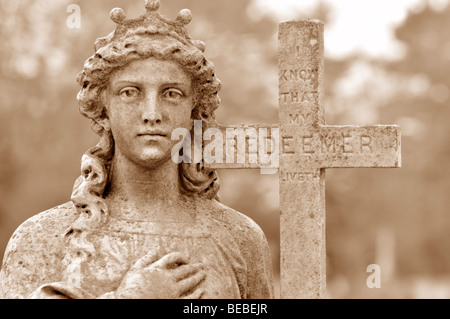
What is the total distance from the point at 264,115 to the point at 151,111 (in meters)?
17.3

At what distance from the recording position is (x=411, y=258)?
111ft

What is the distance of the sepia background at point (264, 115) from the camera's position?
84.6ft

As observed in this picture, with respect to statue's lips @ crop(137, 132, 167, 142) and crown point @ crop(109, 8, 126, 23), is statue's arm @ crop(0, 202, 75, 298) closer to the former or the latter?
statue's lips @ crop(137, 132, 167, 142)

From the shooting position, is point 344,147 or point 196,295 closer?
point 196,295

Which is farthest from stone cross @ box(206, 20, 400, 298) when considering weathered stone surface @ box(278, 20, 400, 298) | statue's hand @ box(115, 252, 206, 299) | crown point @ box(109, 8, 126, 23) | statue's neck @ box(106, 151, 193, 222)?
crown point @ box(109, 8, 126, 23)

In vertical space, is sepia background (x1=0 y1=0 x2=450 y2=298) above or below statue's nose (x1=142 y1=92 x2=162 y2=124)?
above

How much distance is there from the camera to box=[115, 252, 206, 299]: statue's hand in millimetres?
7996

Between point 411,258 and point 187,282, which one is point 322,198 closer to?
point 187,282

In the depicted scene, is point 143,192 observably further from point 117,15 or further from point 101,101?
point 117,15

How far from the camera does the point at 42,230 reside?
8.57 meters

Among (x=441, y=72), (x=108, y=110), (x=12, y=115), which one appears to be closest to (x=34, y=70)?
(x=12, y=115)

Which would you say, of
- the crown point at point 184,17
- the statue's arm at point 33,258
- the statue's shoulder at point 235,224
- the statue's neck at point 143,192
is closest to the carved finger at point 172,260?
the statue's neck at point 143,192

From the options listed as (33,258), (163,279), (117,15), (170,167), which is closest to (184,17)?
(117,15)

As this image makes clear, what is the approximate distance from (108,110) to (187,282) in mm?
1218
